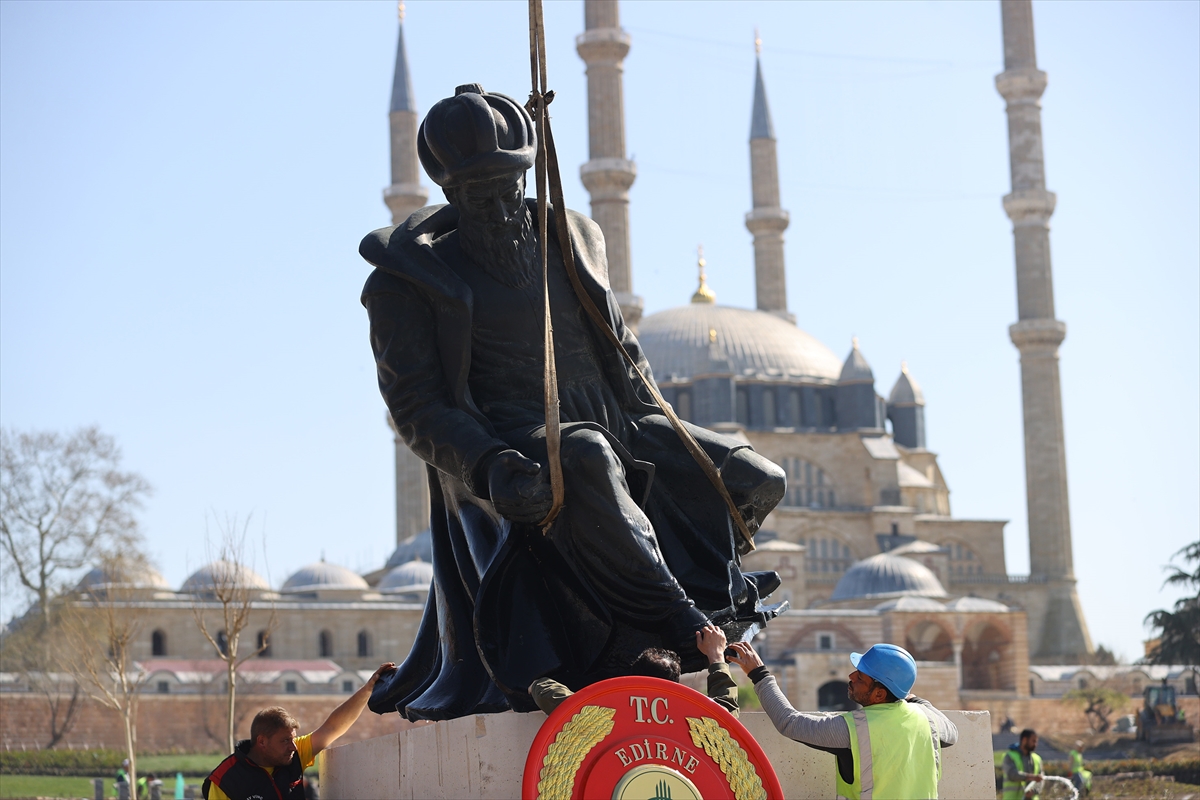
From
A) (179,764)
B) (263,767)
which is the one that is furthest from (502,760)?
(179,764)

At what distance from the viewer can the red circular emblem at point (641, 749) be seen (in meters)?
2.92

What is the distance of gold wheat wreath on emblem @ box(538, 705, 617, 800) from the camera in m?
2.92

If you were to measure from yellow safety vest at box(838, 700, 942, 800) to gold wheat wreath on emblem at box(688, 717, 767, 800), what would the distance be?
20 cm

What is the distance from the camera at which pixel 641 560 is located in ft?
11.2

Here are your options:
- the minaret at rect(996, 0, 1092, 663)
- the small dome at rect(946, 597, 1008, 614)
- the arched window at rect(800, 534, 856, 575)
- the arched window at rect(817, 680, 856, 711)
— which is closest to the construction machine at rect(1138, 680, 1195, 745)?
the arched window at rect(817, 680, 856, 711)

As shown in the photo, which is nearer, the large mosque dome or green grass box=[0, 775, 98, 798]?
green grass box=[0, 775, 98, 798]

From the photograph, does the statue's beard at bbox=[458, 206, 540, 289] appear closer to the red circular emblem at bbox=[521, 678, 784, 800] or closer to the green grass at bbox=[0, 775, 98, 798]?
the red circular emblem at bbox=[521, 678, 784, 800]

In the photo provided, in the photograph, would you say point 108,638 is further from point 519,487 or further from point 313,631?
point 519,487

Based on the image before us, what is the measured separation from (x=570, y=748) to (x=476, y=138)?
1410mm

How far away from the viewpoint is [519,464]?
3418 millimetres

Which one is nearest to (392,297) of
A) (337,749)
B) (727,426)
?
(337,749)

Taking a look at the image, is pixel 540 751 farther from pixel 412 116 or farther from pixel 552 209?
pixel 412 116

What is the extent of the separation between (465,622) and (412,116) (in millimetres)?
45039

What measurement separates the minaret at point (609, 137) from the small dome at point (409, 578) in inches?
324
